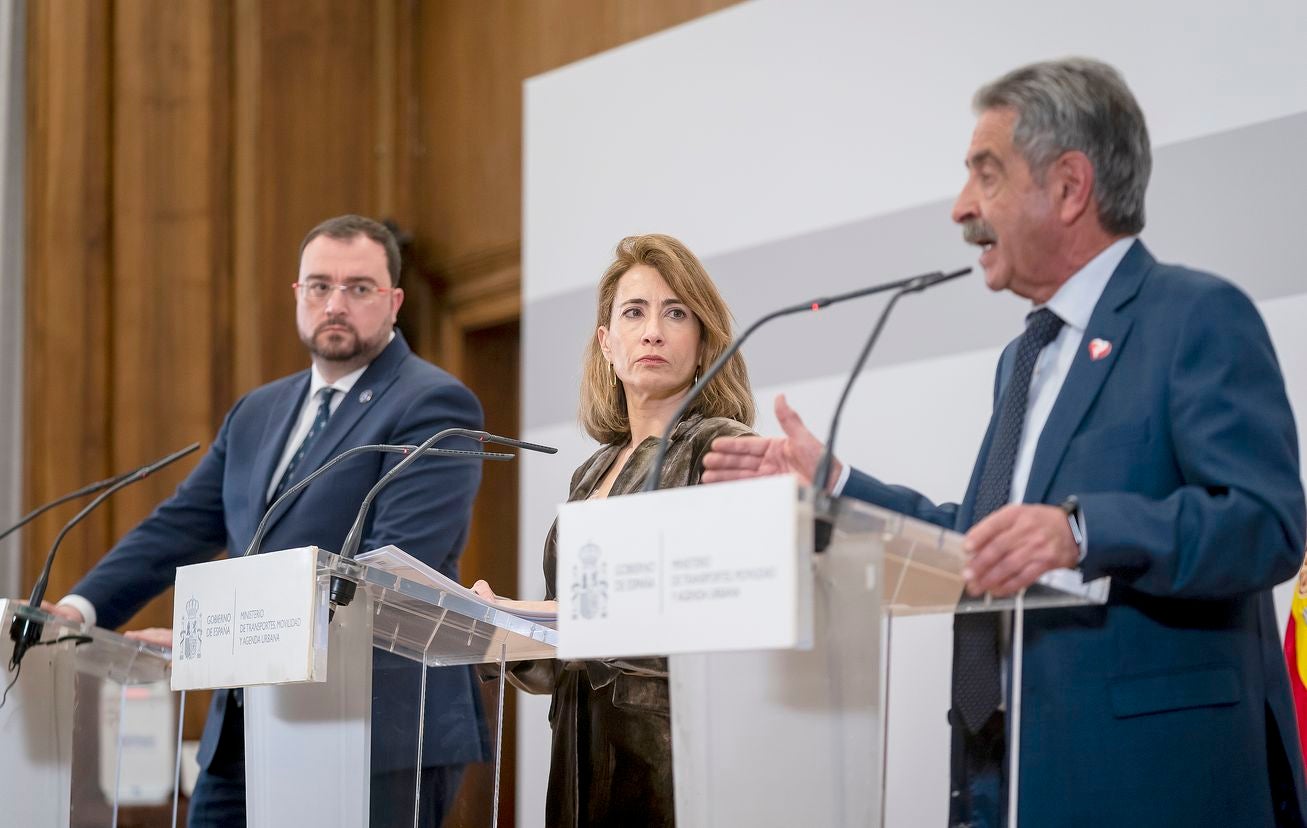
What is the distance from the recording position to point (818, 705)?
180 centimetres

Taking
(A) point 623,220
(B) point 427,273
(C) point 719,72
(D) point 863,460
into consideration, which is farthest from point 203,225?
(D) point 863,460

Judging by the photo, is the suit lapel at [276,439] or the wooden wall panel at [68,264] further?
the wooden wall panel at [68,264]

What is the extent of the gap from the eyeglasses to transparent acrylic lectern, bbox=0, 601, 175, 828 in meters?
0.95

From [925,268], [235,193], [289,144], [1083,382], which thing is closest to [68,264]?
[235,193]

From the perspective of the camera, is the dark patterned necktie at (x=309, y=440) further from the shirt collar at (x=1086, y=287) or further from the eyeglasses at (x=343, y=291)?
the shirt collar at (x=1086, y=287)

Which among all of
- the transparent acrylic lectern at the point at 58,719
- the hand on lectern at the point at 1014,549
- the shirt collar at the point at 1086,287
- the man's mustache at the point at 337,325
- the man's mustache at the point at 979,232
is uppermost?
the man's mustache at the point at 337,325

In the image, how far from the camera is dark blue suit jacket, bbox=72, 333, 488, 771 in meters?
3.23

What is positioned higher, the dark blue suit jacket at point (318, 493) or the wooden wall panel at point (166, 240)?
the wooden wall panel at point (166, 240)

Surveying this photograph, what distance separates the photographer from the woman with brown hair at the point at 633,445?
2.50 meters

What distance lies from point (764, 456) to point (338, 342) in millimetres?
1696

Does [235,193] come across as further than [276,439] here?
Yes

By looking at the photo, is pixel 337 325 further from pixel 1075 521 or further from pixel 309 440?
pixel 1075 521

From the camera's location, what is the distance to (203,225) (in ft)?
19.0

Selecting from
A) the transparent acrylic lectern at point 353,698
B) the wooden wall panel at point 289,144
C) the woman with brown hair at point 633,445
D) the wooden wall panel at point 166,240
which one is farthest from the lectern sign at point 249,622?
the wooden wall panel at point 289,144
